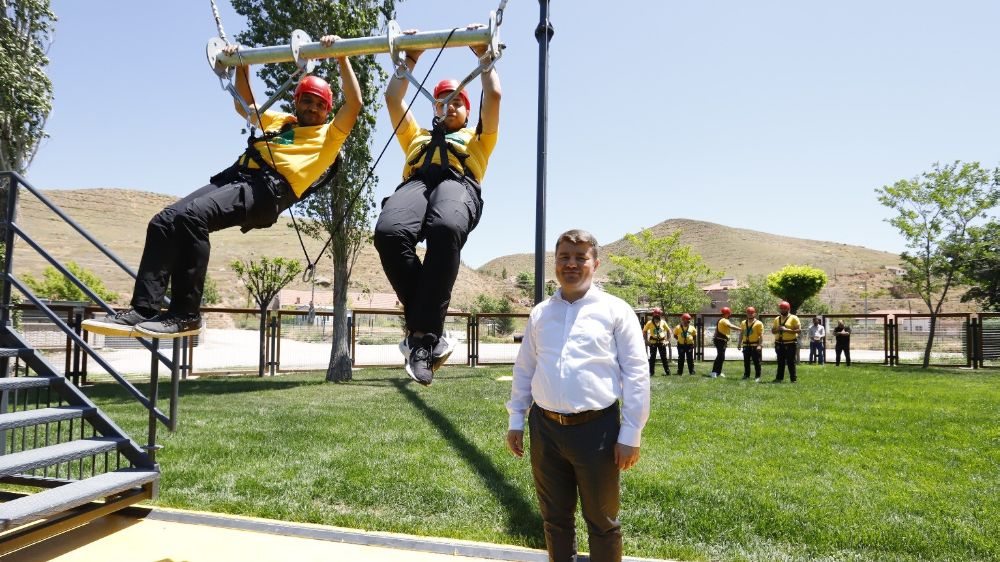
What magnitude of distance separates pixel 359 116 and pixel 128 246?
100894mm

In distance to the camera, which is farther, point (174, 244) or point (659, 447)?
point (659, 447)

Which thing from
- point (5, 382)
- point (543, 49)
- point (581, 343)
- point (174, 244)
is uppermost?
point (543, 49)

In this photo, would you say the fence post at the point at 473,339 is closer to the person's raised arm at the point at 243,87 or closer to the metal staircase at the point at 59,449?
the metal staircase at the point at 59,449

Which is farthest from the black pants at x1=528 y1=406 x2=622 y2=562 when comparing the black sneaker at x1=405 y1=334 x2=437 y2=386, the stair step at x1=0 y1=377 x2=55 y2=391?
the stair step at x1=0 y1=377 x2=55 y2=391

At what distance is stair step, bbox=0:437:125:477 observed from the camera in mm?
3387

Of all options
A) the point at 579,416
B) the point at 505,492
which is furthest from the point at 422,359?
the point at 505,492

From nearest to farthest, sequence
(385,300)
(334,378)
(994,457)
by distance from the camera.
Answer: (994,457) → (334,378) → (385,300)

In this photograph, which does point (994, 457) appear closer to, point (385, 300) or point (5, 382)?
point (5, 382)

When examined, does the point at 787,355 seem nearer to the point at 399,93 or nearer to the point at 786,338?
the point at 786,338

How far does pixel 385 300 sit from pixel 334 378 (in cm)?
6912

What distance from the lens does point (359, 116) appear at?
47.0ft

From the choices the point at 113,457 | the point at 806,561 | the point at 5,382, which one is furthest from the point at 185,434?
the point at 806,561

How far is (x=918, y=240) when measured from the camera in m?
20.2

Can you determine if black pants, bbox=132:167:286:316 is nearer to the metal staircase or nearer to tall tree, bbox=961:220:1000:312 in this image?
the metal staircase
